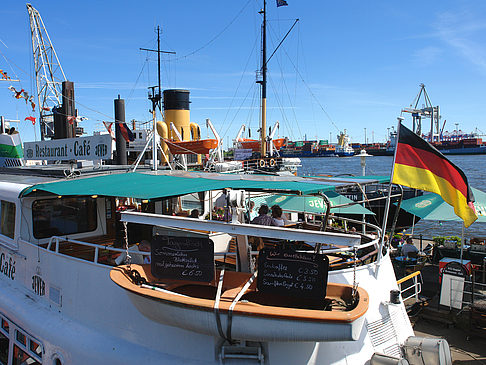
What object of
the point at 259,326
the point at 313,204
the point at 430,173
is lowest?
the point at 259,326

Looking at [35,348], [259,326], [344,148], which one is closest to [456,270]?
[259,326]

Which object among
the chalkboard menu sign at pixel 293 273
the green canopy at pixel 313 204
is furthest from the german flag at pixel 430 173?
the green canopy at pixel 313 204

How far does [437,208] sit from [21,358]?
10113 mm

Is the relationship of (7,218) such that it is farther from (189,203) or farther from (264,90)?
(264,90)

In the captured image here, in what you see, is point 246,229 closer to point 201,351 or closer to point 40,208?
point 201,351

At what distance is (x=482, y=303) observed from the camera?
790cm

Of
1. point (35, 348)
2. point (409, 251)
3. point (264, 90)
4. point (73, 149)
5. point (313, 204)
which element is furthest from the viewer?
point (264, 90)

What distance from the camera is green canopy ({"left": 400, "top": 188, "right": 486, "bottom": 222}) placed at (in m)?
9.85

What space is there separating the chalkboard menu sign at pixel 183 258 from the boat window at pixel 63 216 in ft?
11.4

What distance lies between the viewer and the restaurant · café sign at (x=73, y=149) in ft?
29.8

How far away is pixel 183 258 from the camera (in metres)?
4.63

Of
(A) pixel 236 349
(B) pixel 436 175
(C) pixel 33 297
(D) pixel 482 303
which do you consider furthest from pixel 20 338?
(D) pixel 482 303

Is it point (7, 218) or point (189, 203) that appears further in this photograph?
point (189, 203)

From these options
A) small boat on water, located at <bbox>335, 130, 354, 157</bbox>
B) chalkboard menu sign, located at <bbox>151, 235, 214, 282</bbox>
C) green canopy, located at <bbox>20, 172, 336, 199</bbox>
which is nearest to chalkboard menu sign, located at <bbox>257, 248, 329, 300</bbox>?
chalkboard menu sign, located at <bbox>151, 235, 214, 282</bbox>
